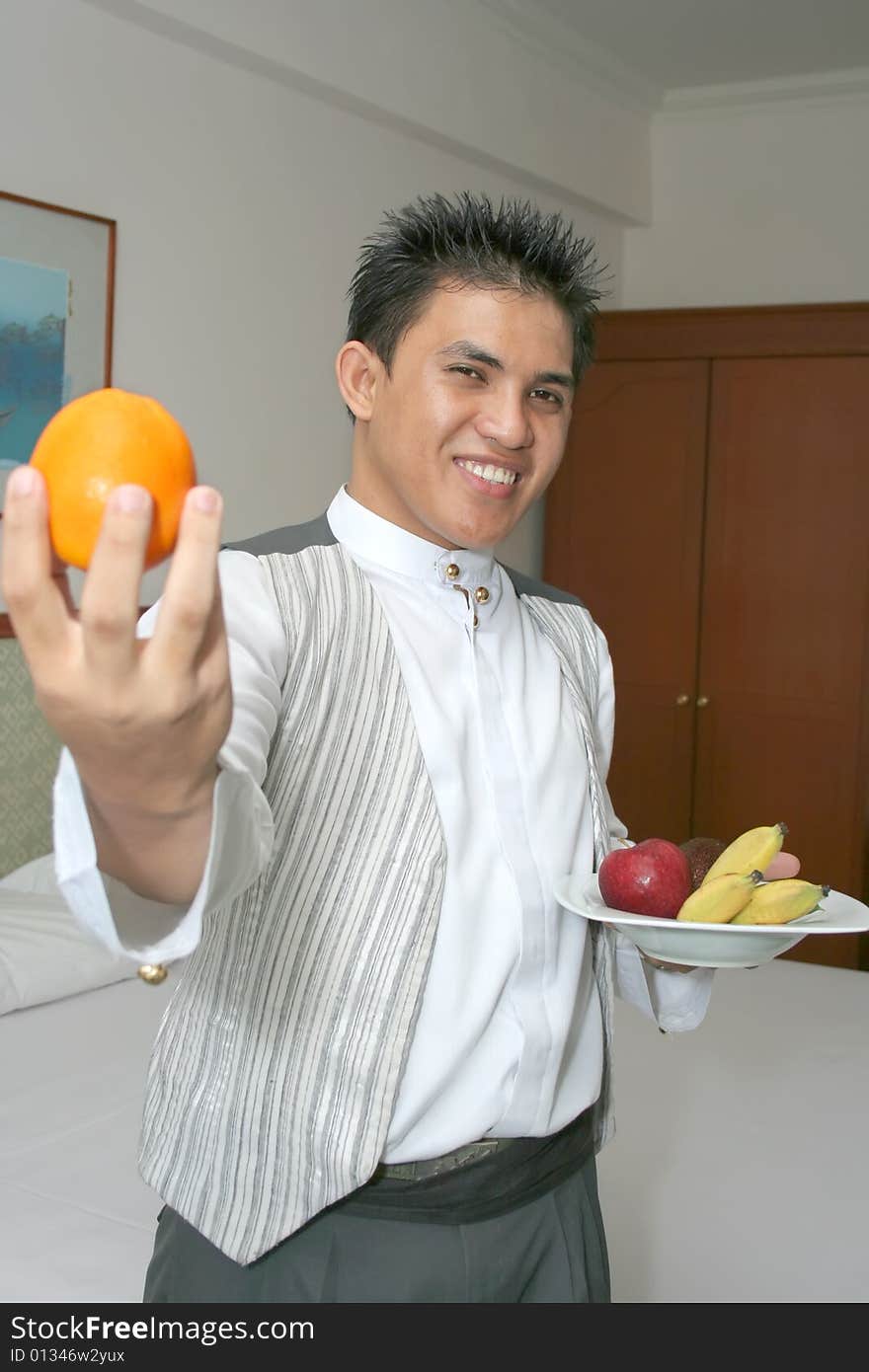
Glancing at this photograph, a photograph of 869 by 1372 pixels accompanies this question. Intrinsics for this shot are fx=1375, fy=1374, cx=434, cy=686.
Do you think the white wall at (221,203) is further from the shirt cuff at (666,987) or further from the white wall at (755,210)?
the shirt cuff at (666,987)

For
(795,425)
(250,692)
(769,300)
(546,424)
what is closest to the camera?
(250,692)

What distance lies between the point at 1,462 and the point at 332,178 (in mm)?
1432

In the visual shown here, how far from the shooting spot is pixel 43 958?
254 centimetres

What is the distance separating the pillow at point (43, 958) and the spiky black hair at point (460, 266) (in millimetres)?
1521

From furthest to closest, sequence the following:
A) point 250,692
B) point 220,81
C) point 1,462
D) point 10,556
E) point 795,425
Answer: point 795,425 → point 220,81 → point 1,462 → point 250,692 → point 10,556

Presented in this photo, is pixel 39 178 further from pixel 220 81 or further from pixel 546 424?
pixel 546 424

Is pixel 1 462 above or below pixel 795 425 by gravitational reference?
below

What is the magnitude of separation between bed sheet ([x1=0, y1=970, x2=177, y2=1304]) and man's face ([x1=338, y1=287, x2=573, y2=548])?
3.45ft

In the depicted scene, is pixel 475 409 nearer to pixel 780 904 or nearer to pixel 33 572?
pixel 780 904

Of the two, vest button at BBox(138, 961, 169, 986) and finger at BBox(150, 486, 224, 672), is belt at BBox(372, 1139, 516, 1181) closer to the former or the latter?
vest button at BBox(138, 961, 169, 986)

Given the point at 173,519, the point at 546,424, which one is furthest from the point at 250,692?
the point at 546,424

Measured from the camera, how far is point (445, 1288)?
1.14 meters

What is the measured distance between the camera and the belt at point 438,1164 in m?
1.13

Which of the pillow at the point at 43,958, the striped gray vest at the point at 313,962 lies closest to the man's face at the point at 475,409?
the striped gray vest at the point at 313,962
